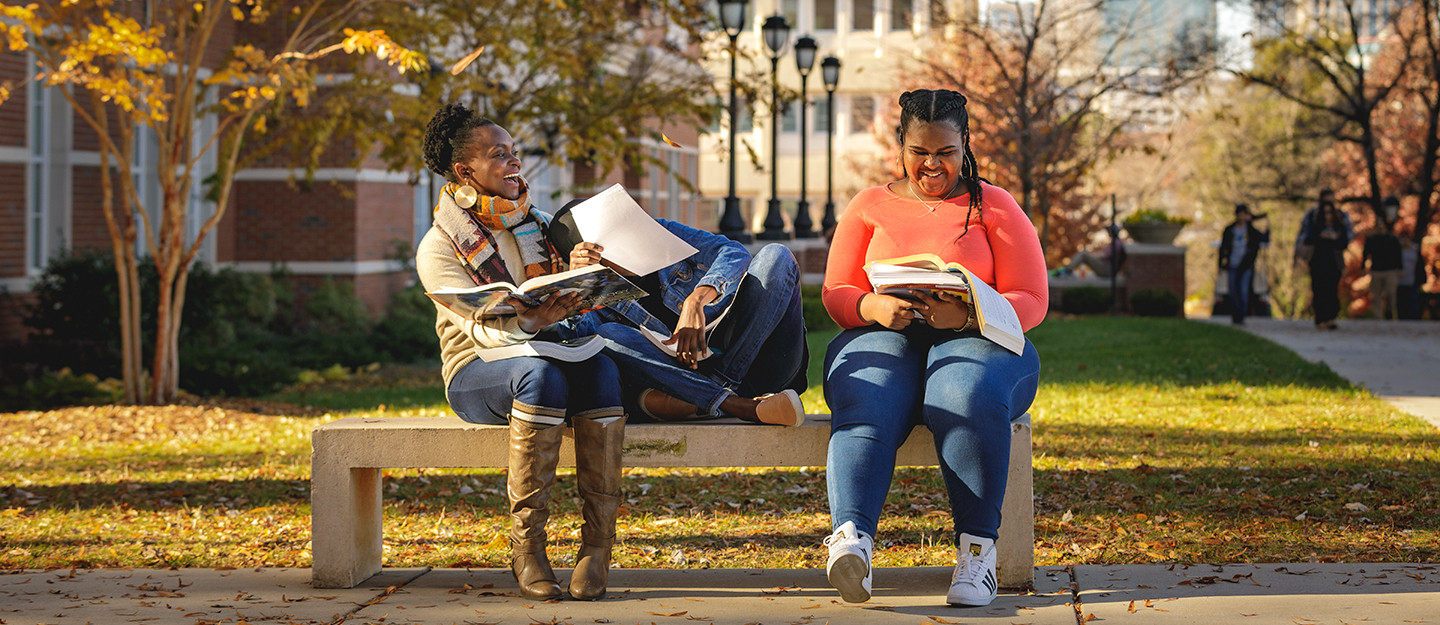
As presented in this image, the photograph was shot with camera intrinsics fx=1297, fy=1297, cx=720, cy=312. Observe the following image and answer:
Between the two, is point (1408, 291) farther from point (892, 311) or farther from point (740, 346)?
point (740, 346)

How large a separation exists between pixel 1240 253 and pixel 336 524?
1644cm

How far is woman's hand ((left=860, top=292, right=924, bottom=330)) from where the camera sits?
13.4ft

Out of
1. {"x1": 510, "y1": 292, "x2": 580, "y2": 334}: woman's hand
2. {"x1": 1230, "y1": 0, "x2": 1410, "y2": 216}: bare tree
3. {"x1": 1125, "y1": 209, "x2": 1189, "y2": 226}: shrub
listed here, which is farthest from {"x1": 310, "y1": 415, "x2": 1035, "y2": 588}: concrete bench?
{"x1": 1230, "y1": 0, "x2": 1410, "y2": 216}: bare tree

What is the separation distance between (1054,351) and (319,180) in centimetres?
923

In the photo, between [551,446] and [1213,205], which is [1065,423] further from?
[1213,205]

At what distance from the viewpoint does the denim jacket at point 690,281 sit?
13.9 ft

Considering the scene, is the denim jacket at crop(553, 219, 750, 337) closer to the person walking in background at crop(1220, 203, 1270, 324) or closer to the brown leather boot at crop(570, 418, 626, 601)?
the brown leather boot at crop(570, 418, 626, 601)

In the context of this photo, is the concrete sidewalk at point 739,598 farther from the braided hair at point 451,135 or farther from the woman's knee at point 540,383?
the braided hair at point 451,135

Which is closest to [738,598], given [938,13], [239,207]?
[239,207]

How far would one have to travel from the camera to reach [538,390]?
393 cm

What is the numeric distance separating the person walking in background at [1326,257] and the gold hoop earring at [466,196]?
49.2ft

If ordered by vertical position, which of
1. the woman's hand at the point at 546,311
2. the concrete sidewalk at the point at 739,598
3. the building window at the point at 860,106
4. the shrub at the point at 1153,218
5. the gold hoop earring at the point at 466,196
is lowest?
the concrete sidewalk at the point at 739,598

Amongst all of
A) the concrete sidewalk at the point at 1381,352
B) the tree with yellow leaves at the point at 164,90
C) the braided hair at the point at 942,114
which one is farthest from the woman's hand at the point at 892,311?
the concrete sidewalk at the point at 1381,352

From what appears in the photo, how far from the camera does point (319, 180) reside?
16.4m
